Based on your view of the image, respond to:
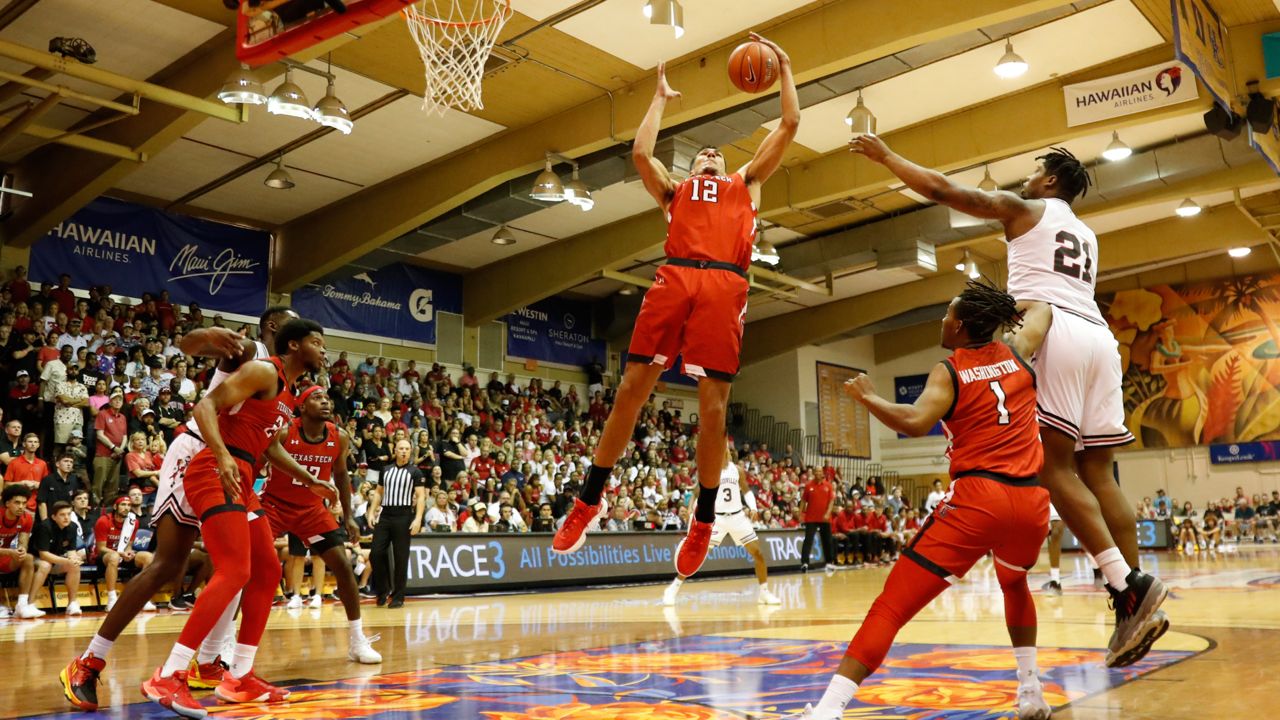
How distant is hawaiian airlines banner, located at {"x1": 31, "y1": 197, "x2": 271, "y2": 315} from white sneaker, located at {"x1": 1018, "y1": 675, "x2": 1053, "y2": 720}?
17952 mm

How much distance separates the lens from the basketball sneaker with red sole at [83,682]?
4.87 m

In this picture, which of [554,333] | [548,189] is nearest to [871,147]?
[548,189]

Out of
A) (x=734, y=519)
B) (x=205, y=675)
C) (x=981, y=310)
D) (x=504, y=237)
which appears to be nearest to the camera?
(x=981, y=310)

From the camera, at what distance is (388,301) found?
2295cm

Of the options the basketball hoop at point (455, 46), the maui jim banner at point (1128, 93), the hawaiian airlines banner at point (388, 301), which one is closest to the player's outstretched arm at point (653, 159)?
the basketball hoop at point (455, 46)

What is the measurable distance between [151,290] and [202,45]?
6654 mm

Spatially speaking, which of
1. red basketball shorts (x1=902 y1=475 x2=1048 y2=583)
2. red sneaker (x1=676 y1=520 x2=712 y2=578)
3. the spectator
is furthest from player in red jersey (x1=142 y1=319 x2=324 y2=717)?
the spectator

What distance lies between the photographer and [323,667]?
255 inches

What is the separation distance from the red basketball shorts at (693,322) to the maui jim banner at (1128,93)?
43.1 feet

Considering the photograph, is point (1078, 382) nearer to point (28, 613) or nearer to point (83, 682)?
point (83, 682)

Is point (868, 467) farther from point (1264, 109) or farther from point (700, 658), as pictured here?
point (700, 658)

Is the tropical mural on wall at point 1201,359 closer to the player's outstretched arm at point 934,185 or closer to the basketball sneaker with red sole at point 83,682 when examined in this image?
the player's outstretched arm at point 934,185

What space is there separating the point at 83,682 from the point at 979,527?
4274 millimetres

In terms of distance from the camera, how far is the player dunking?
4.99 meters
